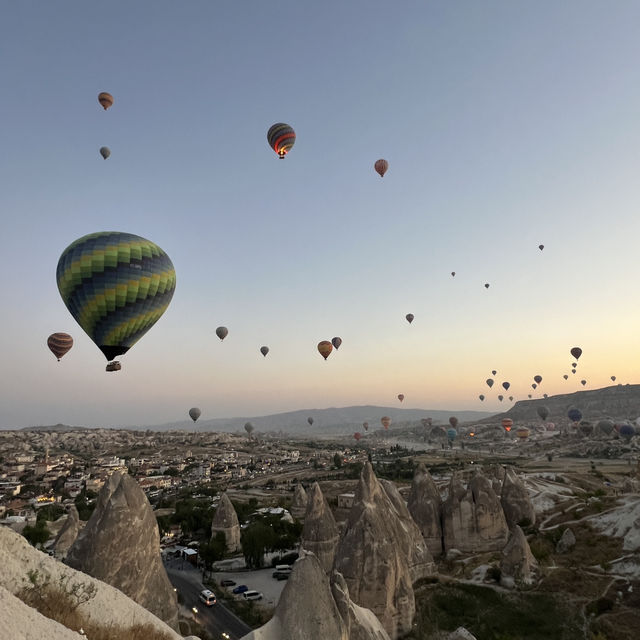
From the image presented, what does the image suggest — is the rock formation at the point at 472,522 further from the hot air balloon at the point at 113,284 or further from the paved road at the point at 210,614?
the hot air balloon at the point at 113,284

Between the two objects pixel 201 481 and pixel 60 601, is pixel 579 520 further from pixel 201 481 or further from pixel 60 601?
Result: pixel 201 481

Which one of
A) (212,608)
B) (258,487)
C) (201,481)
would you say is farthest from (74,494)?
(212,608)

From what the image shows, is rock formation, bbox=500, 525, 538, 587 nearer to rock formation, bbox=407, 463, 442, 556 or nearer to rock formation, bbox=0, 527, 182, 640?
rock formation, bbox=407, 463, 442, 556

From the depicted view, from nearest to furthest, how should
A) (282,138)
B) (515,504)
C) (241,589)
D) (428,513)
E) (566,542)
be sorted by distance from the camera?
(241,589), (566,542), (428,513), (515,504), (282,138)

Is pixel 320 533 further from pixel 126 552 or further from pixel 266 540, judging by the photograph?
pixel 126 552

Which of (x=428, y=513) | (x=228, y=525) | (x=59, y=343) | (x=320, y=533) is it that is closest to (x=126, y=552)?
(x=320, y=533)

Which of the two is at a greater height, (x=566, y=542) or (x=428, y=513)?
(x=428, y=513)
